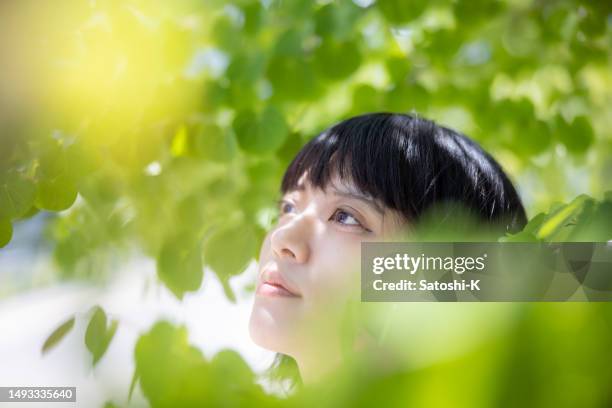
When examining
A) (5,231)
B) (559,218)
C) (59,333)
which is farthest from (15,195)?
(559,218)

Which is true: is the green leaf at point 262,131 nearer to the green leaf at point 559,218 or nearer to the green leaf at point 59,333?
the green leaf at point 59,333

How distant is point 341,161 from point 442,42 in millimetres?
562

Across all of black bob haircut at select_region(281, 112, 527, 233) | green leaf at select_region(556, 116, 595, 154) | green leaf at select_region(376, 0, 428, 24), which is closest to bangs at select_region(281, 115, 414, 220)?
black bob haircut at select_region(281, 112, 527, 233)

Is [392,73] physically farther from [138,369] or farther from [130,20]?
[138,369]

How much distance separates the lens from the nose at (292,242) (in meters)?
0.56

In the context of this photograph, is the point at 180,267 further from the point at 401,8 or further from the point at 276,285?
the point at 401,8

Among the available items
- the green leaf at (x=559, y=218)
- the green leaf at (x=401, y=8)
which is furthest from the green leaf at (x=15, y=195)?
the green leaf at (x=401, y=8)

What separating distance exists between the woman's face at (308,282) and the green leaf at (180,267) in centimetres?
17

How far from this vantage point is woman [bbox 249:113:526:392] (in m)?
0.56

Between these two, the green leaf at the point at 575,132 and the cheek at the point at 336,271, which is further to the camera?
the green leaf at the point at 575,132

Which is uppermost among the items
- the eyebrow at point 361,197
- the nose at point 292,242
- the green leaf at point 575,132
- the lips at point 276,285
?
the green leaf at point 575,132

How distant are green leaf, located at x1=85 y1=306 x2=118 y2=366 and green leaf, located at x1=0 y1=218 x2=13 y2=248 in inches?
4.4

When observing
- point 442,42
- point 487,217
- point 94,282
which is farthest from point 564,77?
point 94,282

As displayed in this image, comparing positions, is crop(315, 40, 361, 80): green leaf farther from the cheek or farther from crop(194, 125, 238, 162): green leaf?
the cheek
